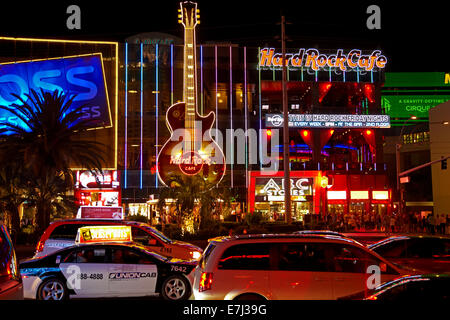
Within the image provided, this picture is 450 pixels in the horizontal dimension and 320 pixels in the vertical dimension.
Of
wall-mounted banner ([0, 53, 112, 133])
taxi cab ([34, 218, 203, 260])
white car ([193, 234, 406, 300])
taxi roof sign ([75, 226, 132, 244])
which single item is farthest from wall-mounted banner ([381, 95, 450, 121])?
white car ([193, 234, 406, 300])

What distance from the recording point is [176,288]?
40.0 ft

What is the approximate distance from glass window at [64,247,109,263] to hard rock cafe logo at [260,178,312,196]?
34.4 meters

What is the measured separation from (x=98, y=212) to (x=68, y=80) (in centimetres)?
2642

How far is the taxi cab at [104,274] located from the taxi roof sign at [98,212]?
24.7 feet

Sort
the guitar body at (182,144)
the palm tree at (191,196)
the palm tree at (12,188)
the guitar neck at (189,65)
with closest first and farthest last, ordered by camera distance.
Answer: the palm tree at (12,188) → the palm tree at (191,196) → the guitar body at (182,144) → the guitar neck at (189,65)

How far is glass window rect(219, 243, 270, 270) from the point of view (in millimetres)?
8977

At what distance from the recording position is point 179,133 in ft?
127

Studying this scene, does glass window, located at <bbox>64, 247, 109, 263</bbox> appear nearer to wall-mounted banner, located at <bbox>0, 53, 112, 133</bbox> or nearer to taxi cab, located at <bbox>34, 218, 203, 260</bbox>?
taxi cab, located at <bbox>34, 218, 203, 260</bbox>

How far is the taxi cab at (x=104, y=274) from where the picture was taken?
11.7 meters

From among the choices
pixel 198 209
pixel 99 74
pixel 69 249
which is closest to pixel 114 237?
pixel 69 249

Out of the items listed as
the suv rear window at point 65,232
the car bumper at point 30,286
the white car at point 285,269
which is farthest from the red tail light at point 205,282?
the suv rear window at point 65,232

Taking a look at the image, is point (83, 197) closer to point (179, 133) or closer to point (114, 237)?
point (179, 133)

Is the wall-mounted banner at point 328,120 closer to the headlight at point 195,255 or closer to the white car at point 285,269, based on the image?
the headlight at point 195,255

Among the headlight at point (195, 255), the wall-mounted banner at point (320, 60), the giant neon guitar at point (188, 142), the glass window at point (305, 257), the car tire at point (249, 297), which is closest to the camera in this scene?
the car tire at point (249, 297)
